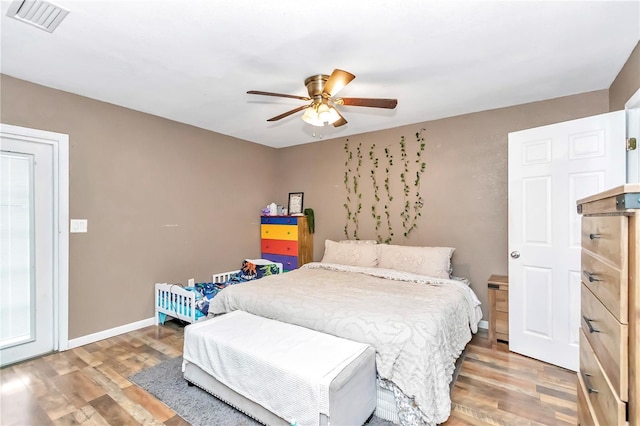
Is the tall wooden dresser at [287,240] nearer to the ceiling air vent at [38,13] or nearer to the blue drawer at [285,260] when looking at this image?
the blue drawer at [285,260]

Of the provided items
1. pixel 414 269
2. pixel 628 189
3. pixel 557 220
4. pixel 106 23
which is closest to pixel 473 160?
pixel 557 220

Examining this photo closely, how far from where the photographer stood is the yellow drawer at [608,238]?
93 centimetres

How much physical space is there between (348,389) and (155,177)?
10.5 ft

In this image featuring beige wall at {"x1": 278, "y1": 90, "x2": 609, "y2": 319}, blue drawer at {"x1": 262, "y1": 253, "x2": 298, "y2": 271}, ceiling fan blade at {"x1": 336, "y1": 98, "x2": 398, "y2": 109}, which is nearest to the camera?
ceiling fan blade at {"x1": 336, "y1": 98, "x2": 398, "y2": 109}

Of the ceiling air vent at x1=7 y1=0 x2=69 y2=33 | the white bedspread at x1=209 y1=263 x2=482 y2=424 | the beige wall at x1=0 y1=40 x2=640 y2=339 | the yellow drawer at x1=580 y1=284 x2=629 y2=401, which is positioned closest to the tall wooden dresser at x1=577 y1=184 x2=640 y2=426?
the yellow drawer at x1=580 y1=284 x2=629 y2=401

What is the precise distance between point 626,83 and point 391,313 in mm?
2545

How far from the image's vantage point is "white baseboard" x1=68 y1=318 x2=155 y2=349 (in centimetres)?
290

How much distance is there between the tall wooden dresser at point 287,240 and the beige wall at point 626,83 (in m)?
3.62

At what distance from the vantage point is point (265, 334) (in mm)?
→ 2047

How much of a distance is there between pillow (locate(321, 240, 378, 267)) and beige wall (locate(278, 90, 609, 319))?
51cm

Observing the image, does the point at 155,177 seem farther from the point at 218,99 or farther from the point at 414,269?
the point at 414,269

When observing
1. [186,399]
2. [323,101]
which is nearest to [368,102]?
[323,101]

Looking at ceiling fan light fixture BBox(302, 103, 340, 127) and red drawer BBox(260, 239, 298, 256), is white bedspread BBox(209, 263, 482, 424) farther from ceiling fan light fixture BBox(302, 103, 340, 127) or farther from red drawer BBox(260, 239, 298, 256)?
ceiling fan light fixture BBox(302, 103, 340, 127)

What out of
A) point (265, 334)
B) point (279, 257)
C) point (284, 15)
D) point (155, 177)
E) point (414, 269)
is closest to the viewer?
point (284, 15)
